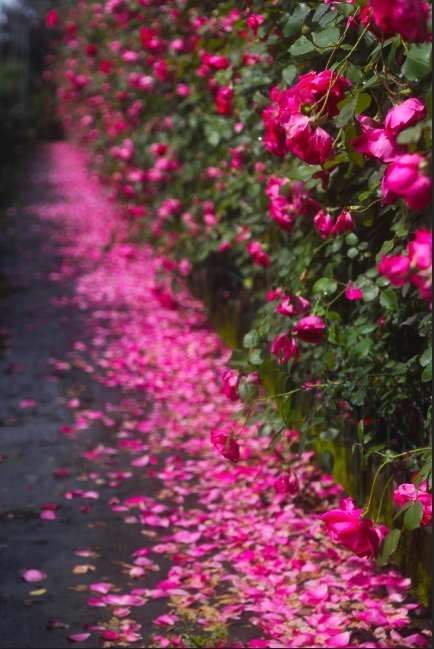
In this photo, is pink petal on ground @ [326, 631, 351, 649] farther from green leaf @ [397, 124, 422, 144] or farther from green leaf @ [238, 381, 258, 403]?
green leaf @ [397, 124, 422, 144]

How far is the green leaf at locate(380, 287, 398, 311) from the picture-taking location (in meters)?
2.54

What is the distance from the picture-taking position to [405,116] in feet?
4.99

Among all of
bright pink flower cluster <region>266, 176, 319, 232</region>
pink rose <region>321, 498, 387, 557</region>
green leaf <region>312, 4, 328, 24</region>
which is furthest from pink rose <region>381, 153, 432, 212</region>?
bright pink flower cluster <region>266, 176, 319, 232</region>

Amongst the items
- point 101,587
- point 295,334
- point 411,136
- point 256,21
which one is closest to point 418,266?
point 411,136

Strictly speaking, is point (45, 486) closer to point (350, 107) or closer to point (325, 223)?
point (325, 223)

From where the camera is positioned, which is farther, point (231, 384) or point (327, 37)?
point (231, 384)

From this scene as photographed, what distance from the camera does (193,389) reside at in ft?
17.1

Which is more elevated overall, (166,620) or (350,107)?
(350,107)

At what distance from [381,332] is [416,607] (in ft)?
2.61

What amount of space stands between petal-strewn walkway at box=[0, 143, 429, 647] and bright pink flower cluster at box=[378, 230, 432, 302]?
1.14 metres

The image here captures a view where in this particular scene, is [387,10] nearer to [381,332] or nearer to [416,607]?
[381,332]

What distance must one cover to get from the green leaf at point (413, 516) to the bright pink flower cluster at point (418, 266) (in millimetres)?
631

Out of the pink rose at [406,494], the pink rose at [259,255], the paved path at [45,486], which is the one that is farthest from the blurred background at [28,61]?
the pink rose at [406,494]

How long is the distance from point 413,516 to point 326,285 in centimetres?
104
